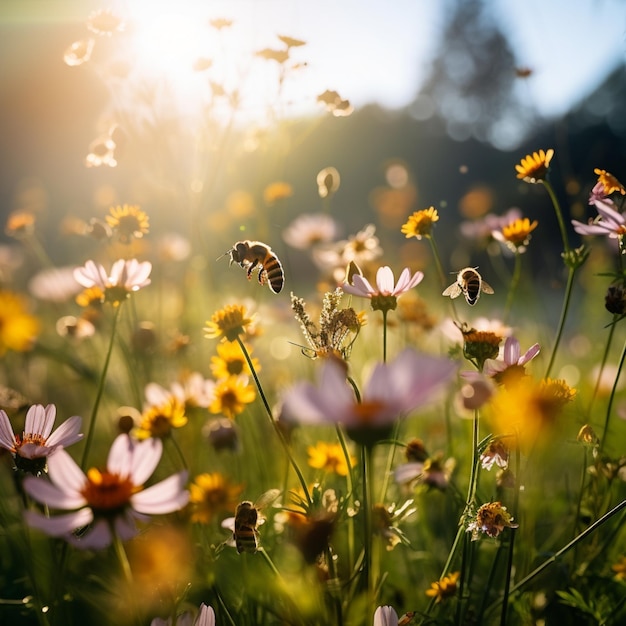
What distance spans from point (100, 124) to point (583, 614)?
1.67m

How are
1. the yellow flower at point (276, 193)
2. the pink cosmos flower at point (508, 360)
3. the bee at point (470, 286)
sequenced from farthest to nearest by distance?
the yellow flower at point (276, 193)
the bee at point (470, 286)
the pink cosmos flower at point (508, 360)

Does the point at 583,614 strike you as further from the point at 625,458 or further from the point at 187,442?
the point at 187,442

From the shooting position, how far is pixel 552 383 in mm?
822

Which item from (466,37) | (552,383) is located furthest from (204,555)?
(466,37)

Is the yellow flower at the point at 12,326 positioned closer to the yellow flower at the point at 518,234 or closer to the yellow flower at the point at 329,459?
the yellow flower at the point at 329,459

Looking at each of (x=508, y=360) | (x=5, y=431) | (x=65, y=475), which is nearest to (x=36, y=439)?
(x=5, y=431)

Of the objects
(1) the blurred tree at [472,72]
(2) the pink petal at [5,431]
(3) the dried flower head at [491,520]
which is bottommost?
(1) the blurred tree at [472,72]

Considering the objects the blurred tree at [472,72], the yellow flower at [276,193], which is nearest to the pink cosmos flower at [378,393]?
the yellow flower at [276,193]

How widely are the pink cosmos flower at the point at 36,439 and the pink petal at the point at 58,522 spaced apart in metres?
0.19

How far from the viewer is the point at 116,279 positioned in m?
1.06

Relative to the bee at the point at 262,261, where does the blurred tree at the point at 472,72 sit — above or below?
below

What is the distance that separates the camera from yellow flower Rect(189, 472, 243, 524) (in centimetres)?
107

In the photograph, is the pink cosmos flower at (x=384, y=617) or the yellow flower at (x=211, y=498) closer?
the pink cosmos flower at (x=384, y=617)

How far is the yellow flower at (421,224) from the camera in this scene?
41.9 inches
